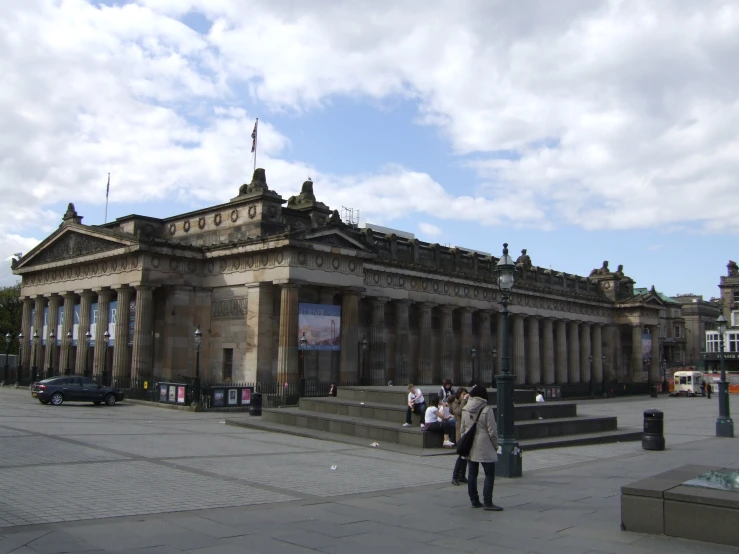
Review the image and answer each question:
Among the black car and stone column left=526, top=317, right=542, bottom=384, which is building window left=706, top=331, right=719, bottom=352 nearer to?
stone column left=526, top=317, right=542, bottom=384

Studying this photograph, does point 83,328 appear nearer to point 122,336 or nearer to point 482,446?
point 122,336

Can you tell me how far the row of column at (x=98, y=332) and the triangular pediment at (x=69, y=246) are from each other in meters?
2.81

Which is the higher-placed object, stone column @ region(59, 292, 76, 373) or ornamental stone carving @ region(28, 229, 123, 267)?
ornamental stone carving @ region(28, 229, 123, 267)

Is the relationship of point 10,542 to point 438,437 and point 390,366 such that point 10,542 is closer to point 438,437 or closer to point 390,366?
point 438,437

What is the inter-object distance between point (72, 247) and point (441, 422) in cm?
3885

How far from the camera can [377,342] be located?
50719 millimetres

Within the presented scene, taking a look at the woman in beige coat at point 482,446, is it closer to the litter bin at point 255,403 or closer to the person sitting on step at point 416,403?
the person sitting on step at point 416,403

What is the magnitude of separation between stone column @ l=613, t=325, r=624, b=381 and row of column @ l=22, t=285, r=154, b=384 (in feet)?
199

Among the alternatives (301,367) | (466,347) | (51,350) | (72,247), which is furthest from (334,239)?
(51,350)

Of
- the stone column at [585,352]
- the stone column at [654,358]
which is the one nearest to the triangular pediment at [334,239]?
the stone column at [585,352]

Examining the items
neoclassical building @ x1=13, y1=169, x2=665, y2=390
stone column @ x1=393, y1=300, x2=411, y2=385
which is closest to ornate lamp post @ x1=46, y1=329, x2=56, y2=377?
neoclassical building @ x1=13, y1=169, x2=665, y2=390

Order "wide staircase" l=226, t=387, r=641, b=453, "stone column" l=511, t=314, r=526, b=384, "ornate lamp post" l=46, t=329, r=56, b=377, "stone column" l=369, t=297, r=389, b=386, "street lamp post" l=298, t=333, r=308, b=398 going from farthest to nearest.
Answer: "stone column" l=511, t=314, r=526, b=384 < "stone column" l=369, t=297, r=389, b=386 < "ornate lamp post" l=46, t=329, r=56, b=377 < "street lamp post" l=298, t=333, r=308, b=398 < "wide staircase" l=226, t=387, r=641, b=453

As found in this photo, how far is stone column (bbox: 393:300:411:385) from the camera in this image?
53.2 metres

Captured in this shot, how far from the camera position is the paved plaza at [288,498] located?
902 centimetres
